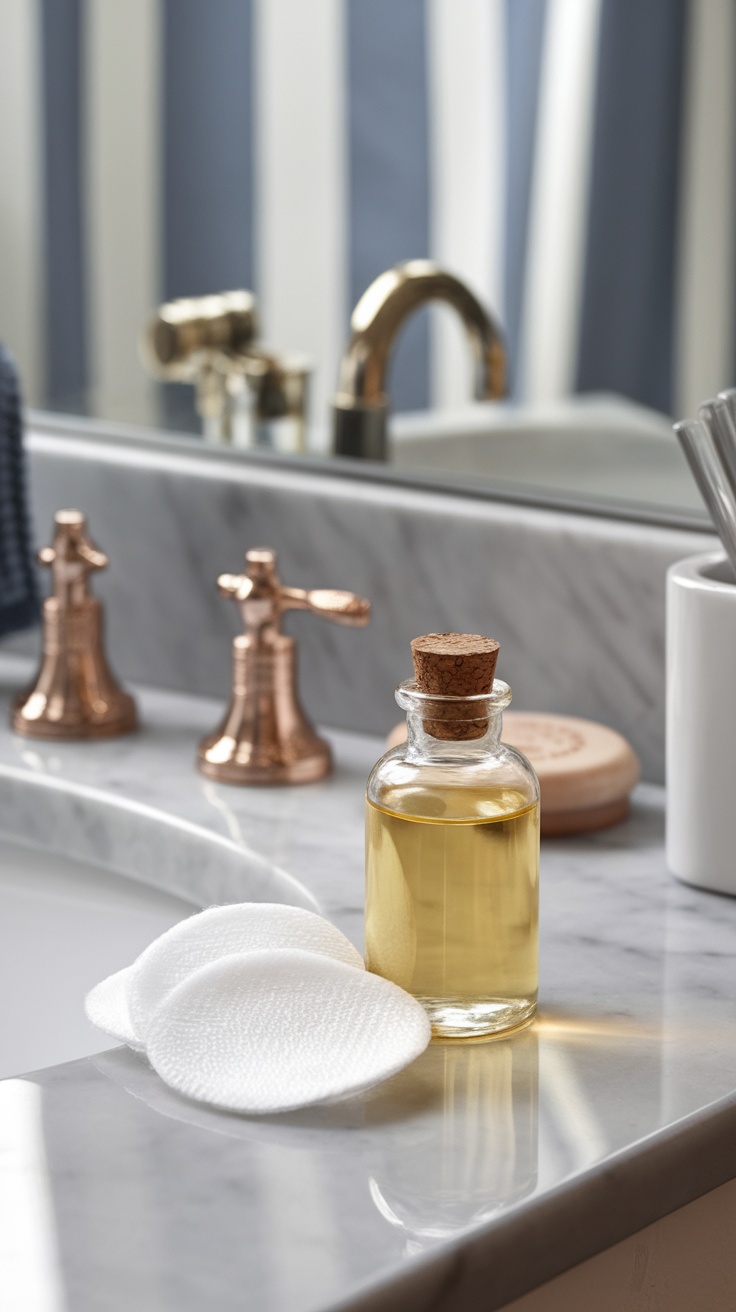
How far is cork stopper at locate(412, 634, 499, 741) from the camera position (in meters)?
0.52

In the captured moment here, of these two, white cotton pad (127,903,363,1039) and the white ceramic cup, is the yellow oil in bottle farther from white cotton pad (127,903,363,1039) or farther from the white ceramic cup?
the white ceramic cup

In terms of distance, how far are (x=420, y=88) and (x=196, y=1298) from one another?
733 mm

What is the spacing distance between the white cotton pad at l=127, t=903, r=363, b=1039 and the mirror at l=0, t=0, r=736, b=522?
35 centimetres

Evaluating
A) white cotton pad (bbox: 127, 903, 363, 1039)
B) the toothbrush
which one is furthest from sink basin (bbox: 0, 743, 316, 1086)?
the toothbrush

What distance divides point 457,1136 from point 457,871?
3.4 inches

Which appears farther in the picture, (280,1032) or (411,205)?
(411,205)

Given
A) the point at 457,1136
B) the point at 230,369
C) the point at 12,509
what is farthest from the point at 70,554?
the point at 457,1136

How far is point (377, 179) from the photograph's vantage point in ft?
3.16

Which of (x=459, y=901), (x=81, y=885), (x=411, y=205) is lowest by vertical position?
(x=81, y=885)

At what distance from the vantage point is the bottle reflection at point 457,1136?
0.42 metres

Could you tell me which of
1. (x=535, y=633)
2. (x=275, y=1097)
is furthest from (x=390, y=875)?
(x=535, y=633)

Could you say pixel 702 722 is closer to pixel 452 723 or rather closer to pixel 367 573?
pixel 452 723

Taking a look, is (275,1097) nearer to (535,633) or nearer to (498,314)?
(535,633)

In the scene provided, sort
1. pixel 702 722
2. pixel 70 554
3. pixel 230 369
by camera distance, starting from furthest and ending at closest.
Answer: pixel 230 369, pixel 70 554, pixel 702 722
